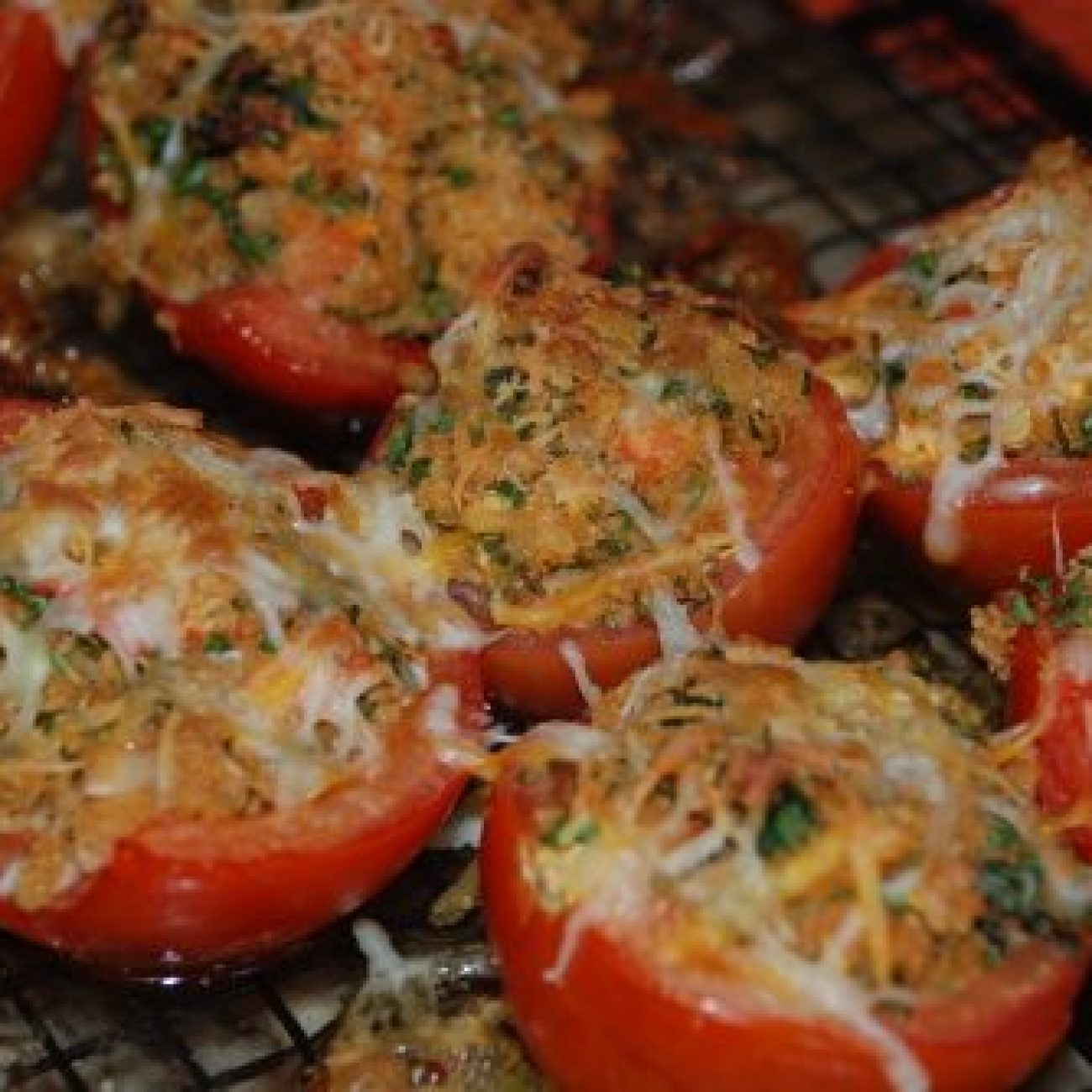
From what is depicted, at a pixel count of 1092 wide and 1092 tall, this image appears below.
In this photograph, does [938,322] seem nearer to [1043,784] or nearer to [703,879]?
[1043,784]

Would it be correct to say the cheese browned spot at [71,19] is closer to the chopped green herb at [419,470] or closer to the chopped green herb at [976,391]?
the chopped green herb at [419,470]

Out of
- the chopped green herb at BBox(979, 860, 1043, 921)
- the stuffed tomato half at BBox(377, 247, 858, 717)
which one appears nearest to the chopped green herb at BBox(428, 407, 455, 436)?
the stuffed tomato half at BBox(377, 247, 858, 717)

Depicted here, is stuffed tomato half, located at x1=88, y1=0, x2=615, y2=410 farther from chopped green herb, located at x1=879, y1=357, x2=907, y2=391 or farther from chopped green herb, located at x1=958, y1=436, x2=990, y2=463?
chopped green herb, located at x1=958, y1=436, x2=990, y2=463

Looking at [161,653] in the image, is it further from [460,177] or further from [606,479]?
[460,177]

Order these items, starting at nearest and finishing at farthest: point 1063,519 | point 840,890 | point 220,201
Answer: point 840,890, point 1063,519, point 220,201

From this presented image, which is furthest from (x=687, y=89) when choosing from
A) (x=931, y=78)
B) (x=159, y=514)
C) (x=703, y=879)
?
(x=703, y=879)

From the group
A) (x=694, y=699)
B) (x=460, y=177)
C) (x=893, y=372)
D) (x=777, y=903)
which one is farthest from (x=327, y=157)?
(x=777, y=903)
